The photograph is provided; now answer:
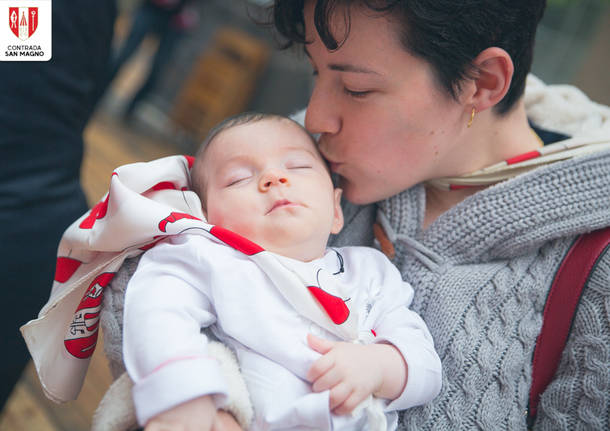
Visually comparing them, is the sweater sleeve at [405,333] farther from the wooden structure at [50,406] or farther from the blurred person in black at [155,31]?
the blurred person in black at [155,31]

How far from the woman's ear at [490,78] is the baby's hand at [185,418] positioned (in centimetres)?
88

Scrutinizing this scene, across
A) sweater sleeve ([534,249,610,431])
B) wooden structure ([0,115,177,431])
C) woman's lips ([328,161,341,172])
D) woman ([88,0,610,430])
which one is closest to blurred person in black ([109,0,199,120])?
wooden structure ([0,115,177,431])

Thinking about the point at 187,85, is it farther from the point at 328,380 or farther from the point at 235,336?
the point at 328,380

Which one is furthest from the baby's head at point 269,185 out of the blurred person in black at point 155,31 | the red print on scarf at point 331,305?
the blurred person in black at point 155,31

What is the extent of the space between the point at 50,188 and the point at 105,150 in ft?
8.66

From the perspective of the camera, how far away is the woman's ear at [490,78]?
3.45 ft

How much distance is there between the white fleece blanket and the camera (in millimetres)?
928

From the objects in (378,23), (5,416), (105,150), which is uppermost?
(378,23)

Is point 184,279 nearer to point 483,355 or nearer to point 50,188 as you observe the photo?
point 483,355

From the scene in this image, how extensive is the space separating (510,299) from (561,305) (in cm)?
11

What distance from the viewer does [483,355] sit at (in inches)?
40.8

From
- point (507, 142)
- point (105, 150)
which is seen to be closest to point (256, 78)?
point (105, 150)

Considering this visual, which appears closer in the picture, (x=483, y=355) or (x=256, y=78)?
(x=483, y=355)

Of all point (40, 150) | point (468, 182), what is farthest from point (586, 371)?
point (40, 150)
